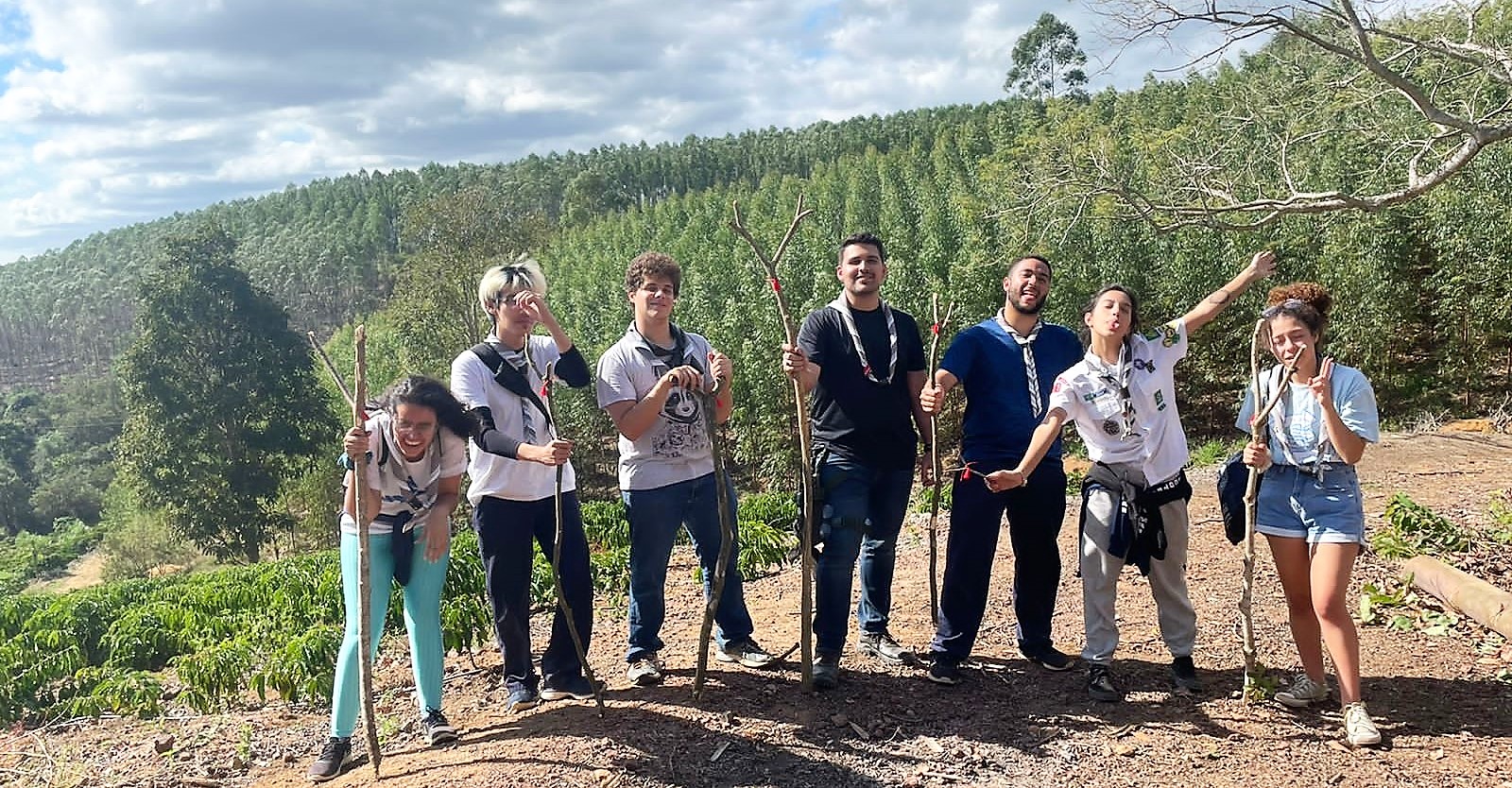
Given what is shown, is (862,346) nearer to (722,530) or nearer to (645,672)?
(722,530)

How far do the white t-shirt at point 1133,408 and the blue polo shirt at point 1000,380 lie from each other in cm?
16

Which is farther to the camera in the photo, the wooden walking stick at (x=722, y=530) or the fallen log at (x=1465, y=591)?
the fallen log at (x=1465, y=591)

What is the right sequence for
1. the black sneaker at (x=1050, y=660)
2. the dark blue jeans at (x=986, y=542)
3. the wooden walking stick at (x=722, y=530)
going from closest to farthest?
the wooden walking stick at (x=722, y=530) < the dark blue jeans at (x=986, y=542) < the black sneaker at (x=1050, y=660)

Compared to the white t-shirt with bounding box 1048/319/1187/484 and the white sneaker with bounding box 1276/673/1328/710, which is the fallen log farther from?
the white t-shirt with bounding box 1048/319/1187/484

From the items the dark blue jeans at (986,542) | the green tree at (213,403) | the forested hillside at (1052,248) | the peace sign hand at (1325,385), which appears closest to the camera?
the peace sign hand at (1325,385)

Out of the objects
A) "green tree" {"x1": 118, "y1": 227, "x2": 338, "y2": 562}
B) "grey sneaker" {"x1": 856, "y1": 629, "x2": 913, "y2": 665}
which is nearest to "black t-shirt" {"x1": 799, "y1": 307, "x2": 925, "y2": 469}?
"grey sneaker" {"x1": 856, "y1": 629, "x2": 913, "y2": 665}

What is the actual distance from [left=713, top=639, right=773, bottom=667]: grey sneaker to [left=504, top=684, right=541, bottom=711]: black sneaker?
85 centimetres

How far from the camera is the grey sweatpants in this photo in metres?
3.58

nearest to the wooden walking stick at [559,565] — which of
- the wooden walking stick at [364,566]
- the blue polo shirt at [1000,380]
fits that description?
the wooden walking stick at [364,566]

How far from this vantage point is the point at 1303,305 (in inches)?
126

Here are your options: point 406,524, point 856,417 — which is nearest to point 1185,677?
point 856,417

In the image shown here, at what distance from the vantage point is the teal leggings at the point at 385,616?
334 centimetres

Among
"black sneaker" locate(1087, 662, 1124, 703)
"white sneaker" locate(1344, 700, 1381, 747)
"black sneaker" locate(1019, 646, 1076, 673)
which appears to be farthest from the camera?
"black sneaker" locate(1019, 646, 1076, 673)

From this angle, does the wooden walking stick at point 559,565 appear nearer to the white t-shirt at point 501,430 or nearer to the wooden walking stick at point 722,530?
the white t-shirt at point 501,430
